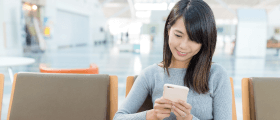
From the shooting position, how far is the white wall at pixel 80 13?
14289 millimetres

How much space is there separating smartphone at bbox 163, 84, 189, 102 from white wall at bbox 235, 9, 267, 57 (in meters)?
12.0

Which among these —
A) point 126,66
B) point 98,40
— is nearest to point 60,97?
point 126,66

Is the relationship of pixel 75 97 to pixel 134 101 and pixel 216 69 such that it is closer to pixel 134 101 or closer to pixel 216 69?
pixel 134 101

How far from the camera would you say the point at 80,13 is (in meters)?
20.0

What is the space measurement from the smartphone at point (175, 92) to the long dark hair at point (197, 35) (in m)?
0.27

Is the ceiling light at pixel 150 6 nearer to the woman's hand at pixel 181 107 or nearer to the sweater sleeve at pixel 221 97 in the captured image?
the sweater sleeve at pixel 221 97

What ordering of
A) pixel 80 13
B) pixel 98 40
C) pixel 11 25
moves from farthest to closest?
1. pixel 98 40
2. pixel 80 13
3. pixel 11 25

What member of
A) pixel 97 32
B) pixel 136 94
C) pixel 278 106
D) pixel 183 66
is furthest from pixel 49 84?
pixel 97 32

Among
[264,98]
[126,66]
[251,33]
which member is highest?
[251,33]

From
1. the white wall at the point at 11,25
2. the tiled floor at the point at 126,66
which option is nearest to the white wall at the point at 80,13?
the white wall at the point at 11,25

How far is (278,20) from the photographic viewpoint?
835 inches

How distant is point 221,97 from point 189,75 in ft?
0.69

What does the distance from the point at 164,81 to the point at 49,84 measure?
2.62ft

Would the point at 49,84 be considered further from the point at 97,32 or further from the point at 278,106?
the point at 97,32
